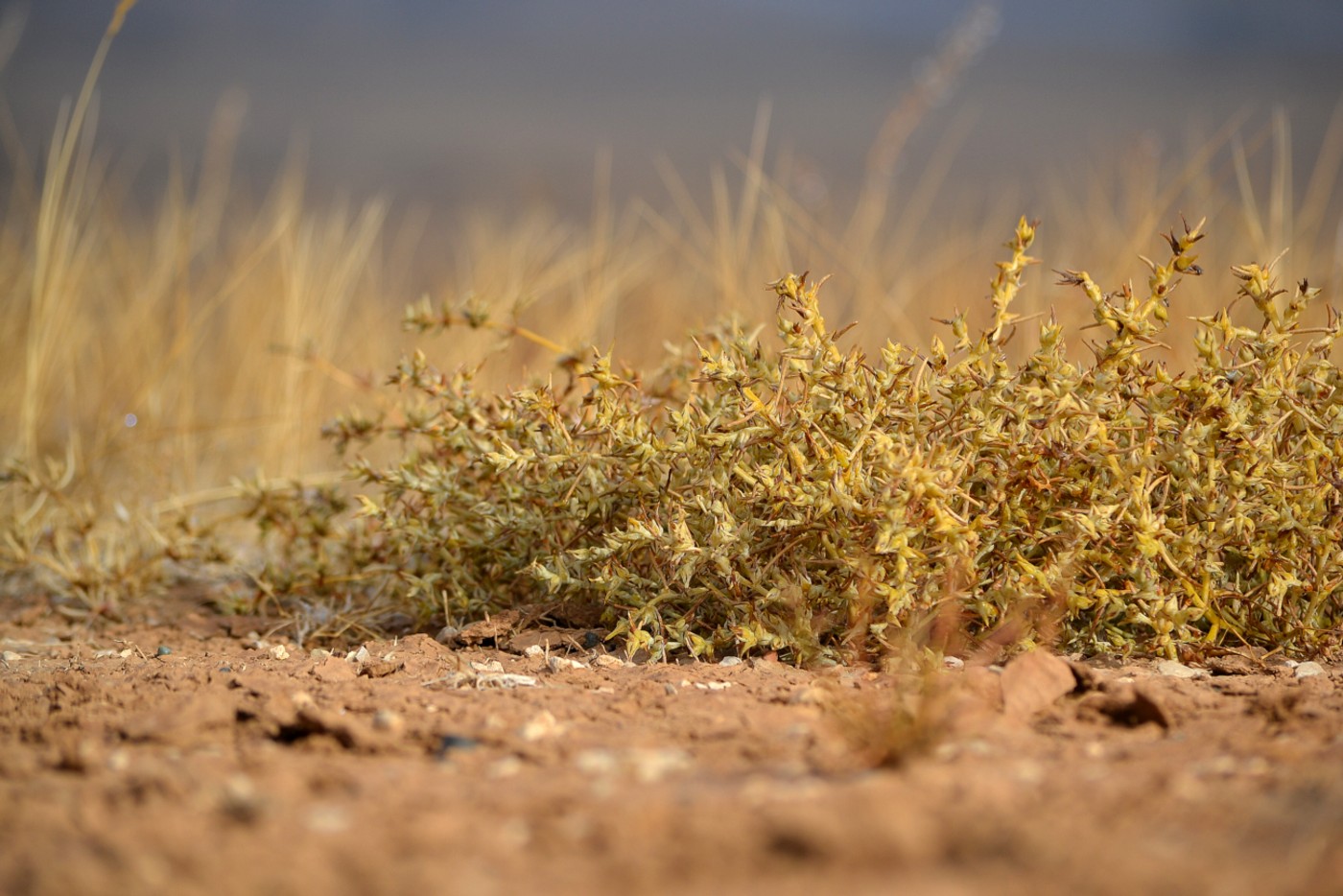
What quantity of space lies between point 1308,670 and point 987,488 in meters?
0.56

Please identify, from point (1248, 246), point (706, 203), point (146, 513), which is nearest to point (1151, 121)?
point (706, 203)

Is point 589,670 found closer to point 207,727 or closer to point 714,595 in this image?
point 714,595

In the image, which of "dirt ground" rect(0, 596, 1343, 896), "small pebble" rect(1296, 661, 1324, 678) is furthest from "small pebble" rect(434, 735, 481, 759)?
"small pebble" rect(1296, 661, 1324, 678)

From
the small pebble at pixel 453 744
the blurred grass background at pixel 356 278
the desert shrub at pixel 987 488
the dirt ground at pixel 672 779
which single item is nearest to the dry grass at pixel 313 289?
the blurred grass background at pixel 356 278

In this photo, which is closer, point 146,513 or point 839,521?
point 839,521

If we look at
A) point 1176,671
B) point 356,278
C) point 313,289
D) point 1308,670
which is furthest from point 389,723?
point 356,278

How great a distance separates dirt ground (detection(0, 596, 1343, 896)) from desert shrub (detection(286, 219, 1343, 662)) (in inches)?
4.5

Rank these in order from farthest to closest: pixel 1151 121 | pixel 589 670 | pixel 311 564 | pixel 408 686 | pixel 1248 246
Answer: pixel 1151 121
pixel 1248 246
pixel 311 564
pixel 589 670
pixel 408 686

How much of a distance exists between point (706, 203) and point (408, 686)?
21.6 m

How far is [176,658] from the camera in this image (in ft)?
6.93

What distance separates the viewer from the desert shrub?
5.68 feet

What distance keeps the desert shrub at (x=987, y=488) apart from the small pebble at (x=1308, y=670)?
0.05m

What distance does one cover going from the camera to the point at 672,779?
3.95 feet

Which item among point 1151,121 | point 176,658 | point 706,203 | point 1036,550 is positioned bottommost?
point 176,658
